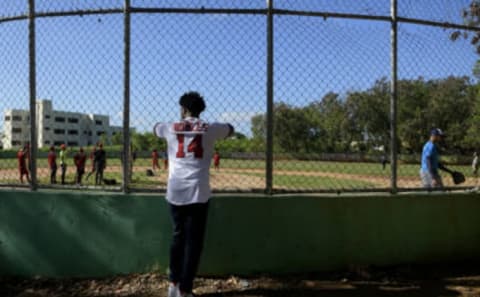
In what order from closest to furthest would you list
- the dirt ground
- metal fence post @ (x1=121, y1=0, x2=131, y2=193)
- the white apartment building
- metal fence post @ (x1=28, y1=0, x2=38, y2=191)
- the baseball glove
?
the dirt ground < metal fence post @ (x1=121, y1=0, x2=131, y2=193) < metal fence post @ (x1=28, y1=0, x2=38, y2=191) < the white apartment building < the baseball glove

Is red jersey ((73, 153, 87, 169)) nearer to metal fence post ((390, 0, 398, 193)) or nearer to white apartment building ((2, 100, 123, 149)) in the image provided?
white apartment building ((2, 100, 123, 149))

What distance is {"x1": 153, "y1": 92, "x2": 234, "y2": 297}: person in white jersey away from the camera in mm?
3592

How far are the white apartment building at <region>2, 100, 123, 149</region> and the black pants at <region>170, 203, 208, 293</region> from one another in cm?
145

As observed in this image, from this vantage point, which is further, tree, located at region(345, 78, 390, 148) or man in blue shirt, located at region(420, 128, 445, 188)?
man in blue shirt, located at region(420, 128, 445, 188)

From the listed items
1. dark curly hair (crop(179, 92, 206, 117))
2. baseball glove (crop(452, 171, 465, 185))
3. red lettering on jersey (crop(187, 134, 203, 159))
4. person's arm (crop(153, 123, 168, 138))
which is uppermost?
dark curly hair (crop(179, 92, 206, 117))

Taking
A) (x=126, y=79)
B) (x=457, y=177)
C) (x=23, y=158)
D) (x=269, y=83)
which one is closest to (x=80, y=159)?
(x=23, y=158)

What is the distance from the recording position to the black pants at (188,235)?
364cm

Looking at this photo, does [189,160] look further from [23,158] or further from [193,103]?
[23,158]

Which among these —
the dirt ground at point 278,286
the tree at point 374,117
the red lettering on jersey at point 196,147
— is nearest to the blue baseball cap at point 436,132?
the tree at point 374,117

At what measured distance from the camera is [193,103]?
3793 millimetres

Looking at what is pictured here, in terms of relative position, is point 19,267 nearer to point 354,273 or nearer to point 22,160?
point 22,160

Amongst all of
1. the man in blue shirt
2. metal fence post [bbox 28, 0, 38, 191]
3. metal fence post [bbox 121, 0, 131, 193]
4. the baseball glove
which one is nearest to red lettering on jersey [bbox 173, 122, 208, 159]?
metal fence post [bbox 121, 0, 131, 193]

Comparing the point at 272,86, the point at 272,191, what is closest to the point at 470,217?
the point at 272,191

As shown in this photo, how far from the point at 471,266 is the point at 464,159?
5.22 ft
